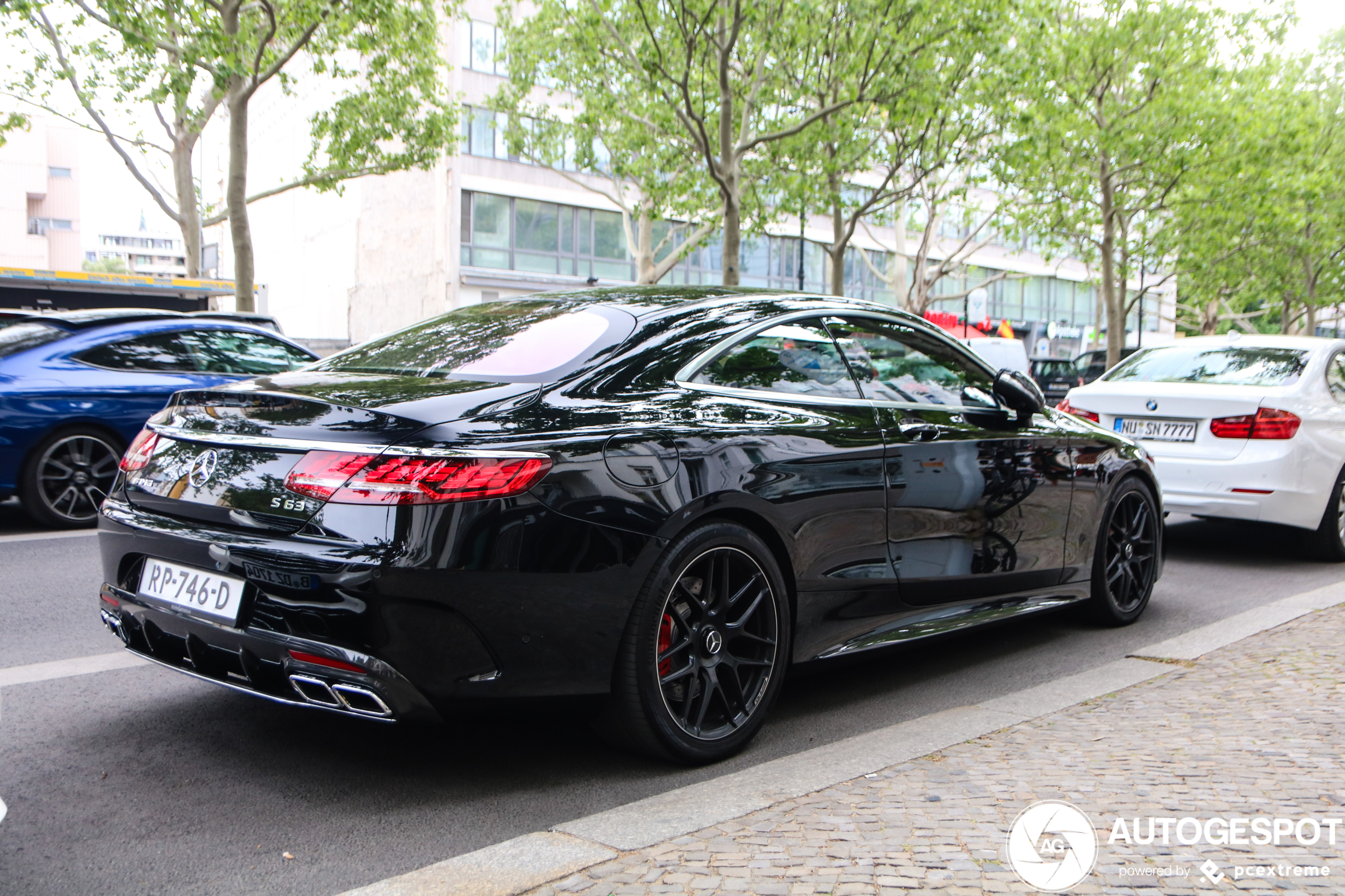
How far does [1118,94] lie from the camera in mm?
24281

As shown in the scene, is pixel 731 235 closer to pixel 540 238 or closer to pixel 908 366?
pixel 908 366

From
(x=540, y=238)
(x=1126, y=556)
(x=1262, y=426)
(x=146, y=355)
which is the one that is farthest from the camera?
(x=540, y=238)

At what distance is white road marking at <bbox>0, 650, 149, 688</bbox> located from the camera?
171 inches

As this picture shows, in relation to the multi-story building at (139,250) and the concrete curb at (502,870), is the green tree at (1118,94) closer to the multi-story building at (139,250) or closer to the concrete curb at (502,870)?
the concrete curb at (502,870)

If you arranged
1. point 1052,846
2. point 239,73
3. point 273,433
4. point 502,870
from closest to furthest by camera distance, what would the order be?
point 502,870, point 1052,846, point 273,433, point 239,73

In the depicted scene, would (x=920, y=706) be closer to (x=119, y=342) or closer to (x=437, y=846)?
(x=437, y=846)

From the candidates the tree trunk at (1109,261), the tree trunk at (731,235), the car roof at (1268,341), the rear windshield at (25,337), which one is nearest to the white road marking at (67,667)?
the rear windshield at (25,337)

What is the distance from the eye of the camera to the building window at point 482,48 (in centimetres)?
3772

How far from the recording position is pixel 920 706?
4.36 meters

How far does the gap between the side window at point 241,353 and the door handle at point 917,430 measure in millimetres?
5700

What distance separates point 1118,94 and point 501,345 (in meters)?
23.9

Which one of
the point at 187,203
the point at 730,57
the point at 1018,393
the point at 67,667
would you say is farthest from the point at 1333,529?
the point at 187,203

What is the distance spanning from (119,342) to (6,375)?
2.70 ft

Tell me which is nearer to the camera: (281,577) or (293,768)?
(281,577)
